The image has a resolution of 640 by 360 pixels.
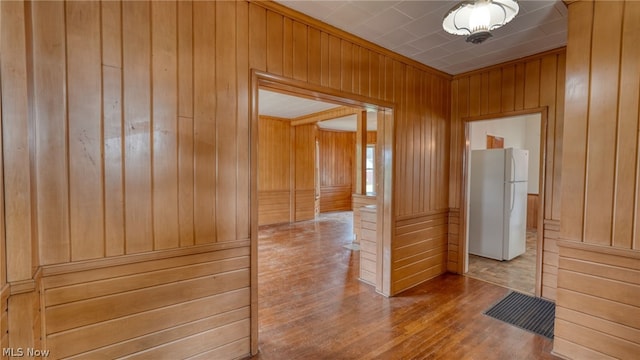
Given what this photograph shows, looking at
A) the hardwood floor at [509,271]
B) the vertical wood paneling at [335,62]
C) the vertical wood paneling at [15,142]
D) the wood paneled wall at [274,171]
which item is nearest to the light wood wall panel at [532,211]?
the hardwood floor at [509,271]

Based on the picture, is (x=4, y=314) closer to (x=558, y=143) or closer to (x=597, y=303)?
(x=597, y=303)

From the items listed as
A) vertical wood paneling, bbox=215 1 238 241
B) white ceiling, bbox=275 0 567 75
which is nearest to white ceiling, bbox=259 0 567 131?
white ceiling, bbox=275 0 567 75

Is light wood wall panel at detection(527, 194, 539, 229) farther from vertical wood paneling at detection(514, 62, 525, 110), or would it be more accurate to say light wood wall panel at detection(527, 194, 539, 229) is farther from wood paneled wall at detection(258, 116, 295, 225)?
wood paneled wall at detection(258, 116, 295, 225)

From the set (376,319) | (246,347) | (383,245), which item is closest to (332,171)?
(383,245)

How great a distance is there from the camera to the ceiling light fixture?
1641 millimetres

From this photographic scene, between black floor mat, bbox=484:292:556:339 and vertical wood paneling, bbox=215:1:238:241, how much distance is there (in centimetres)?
272

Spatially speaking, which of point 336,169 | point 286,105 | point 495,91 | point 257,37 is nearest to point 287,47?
point 257,37

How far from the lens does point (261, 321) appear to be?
258 cm

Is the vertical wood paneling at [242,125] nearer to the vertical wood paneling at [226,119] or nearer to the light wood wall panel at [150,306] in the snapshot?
the vertical wood paneling at [226,119]

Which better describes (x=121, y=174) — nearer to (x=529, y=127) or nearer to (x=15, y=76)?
(x=15, y=76)

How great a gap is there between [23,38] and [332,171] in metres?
8.40

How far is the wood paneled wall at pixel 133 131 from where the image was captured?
50.6 inches

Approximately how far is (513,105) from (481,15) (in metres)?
2.07

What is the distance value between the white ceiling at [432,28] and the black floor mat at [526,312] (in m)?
2.73
